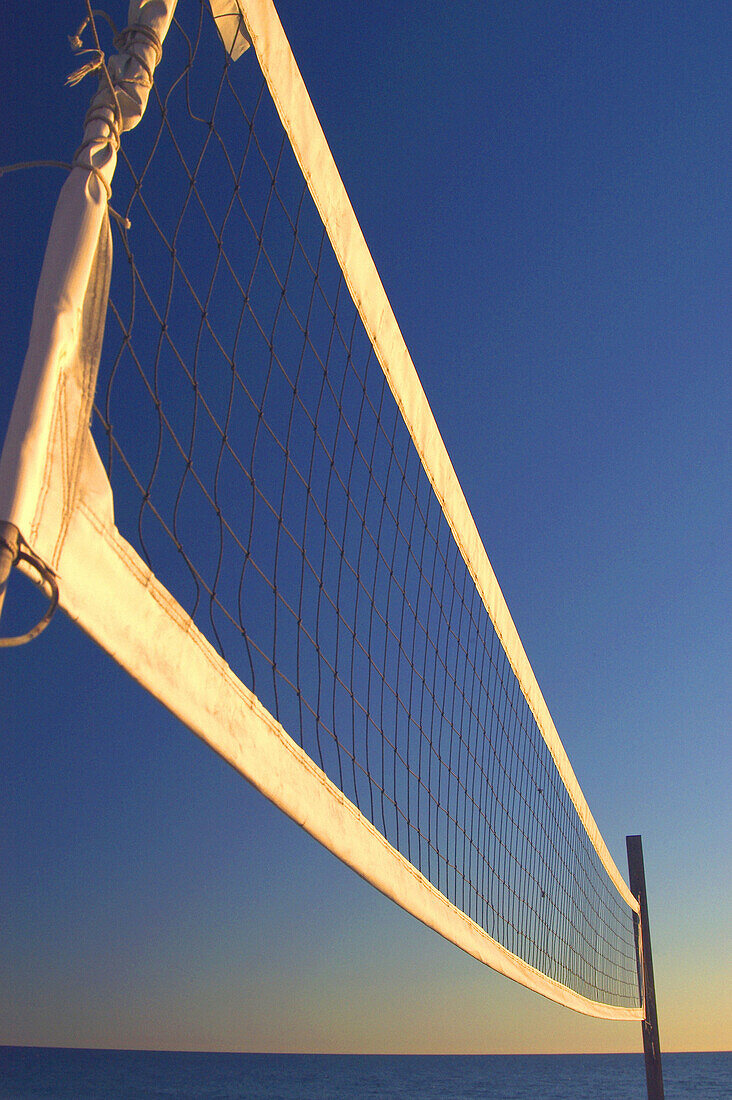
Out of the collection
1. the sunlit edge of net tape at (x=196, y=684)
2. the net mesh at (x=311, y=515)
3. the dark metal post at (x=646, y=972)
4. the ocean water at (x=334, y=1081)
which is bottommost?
the ocean water at (x=334, y=1081)

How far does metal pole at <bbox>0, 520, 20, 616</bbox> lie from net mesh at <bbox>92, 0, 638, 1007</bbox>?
0.26 metres

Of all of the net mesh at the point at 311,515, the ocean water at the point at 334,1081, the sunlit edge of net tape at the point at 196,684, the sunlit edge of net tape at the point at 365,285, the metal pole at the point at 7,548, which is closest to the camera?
the metal pole at the point at 7,548

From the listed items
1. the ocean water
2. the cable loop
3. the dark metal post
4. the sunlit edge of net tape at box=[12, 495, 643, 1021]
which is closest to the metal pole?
the cable loop

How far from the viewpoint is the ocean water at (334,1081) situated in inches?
2170

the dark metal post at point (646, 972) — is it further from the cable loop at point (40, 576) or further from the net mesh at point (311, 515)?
the cable loop at point (40, 576)

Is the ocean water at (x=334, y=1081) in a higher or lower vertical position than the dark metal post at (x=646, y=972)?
lower

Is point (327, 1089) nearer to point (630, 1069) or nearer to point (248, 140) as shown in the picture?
point (630, 1069)

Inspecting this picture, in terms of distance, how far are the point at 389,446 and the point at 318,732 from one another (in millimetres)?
1290

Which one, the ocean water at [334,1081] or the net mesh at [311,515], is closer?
the net mesh at [311,515]

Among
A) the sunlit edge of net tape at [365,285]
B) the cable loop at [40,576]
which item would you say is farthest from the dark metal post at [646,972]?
the cable loop at [40,576]

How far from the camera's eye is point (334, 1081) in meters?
68.4

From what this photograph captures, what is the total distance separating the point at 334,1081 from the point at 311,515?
78841mm

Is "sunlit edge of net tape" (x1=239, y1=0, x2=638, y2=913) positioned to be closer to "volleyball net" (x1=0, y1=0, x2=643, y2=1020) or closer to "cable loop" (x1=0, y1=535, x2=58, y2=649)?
"volleyball net" (x1=0, y1=0, x2=643, y2=1020)

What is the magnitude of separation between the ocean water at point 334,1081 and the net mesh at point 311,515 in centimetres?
5772
